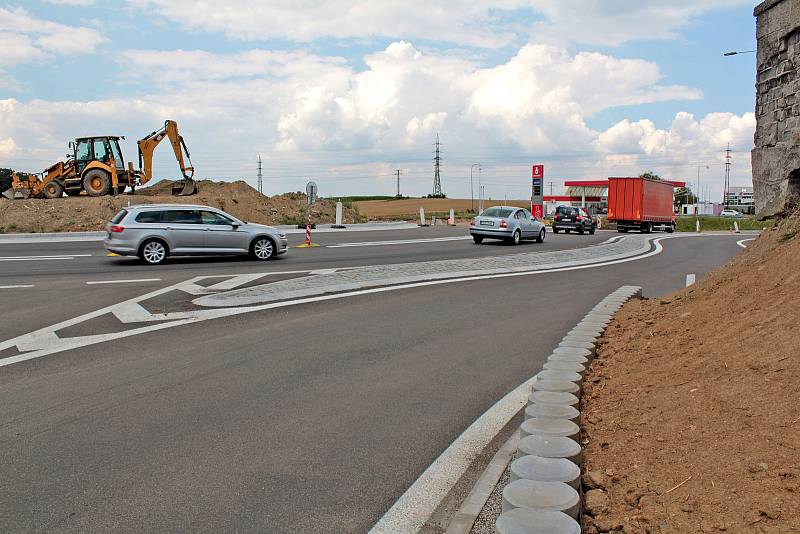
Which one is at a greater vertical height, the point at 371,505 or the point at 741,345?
the point at 741,345

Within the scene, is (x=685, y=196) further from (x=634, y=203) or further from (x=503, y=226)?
(x=503, y=226)

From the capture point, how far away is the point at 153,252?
1773 cm

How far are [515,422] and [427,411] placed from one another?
0.75 meters

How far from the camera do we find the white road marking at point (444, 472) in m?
3.56

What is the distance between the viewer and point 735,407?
3.75 meters

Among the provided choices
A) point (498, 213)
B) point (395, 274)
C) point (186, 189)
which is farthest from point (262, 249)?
point (186, 189)

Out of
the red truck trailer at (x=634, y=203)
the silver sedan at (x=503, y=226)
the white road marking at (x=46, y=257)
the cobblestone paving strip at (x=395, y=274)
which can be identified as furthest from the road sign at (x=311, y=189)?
the red truck trailer at (x=634, y=203)

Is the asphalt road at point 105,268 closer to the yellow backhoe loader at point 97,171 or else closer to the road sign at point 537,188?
the yellow backhoe loader at point 97,171

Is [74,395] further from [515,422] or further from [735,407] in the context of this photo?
[735,407]

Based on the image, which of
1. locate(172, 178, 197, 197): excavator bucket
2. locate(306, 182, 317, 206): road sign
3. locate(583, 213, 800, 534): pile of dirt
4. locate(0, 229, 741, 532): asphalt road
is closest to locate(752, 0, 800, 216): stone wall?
locate(583, 213, 800, 534): pile of dirt

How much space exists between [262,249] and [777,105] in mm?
13937

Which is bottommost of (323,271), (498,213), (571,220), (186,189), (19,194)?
(323,271)

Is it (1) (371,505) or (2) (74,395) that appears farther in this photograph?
(2) (74,395)

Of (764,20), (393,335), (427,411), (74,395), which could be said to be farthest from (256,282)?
(764,20)
